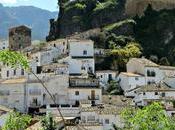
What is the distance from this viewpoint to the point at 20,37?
108 m

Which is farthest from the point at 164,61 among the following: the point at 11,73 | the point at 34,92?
the point at 34,92

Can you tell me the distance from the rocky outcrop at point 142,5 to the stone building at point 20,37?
16940 millimetres

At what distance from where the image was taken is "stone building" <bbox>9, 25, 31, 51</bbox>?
10728 cm

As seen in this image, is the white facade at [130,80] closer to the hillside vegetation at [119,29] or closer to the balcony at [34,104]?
the hillside vegetation at [119,29]

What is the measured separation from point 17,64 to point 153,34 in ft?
255

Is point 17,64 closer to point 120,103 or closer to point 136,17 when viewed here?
point 120,103

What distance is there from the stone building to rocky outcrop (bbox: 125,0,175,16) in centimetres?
1694

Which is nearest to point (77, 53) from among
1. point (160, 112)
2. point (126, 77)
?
point (126, 77)

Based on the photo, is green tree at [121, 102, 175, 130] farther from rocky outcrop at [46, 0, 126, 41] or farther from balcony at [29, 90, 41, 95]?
rocky outcrop at [46, 0, 126, 41]

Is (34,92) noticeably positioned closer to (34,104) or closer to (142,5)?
(34,104)

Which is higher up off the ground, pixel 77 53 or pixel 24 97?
pixel 77 53

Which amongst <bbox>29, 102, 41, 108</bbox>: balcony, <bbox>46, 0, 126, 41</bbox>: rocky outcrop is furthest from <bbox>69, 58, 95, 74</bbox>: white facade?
<bbox>46, 0, 126, 41</bbox>: rocky outcrop

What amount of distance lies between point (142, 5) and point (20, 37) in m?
20.9

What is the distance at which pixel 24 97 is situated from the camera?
7912cm
